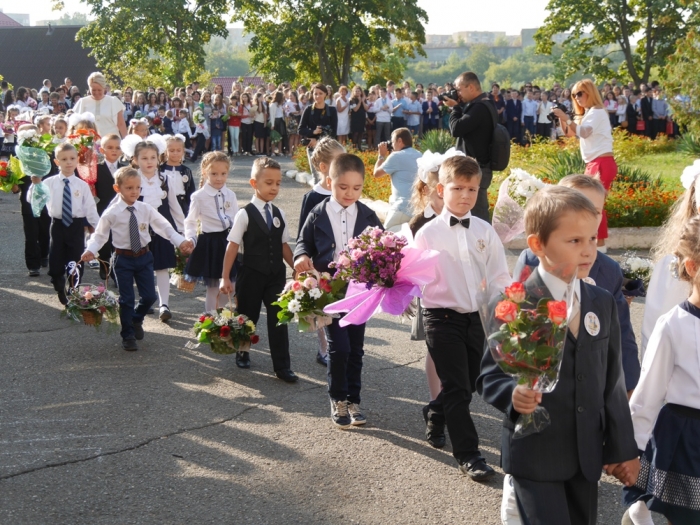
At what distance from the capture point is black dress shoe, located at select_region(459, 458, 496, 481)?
4988 mm

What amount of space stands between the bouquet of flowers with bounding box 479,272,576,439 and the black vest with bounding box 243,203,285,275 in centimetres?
402

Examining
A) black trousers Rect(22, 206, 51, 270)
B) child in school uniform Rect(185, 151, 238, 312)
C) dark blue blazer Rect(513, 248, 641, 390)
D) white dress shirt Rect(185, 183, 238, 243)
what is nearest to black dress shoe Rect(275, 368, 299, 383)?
child in school uniform Rect(185, 151, 238, 312)

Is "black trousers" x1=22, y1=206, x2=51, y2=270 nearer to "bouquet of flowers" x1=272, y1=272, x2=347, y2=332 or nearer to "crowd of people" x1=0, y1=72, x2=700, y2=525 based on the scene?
"crowd of people" x1=0, y1=72, x2=700, y2=525

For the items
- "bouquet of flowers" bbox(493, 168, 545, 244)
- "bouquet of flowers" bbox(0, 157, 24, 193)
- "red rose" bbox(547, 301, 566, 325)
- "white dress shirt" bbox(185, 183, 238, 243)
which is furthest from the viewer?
"bouquet of flowers" bbox(0, 157, 24, 193)

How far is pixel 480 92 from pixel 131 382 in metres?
4.80

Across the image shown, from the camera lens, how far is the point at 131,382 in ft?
22.8

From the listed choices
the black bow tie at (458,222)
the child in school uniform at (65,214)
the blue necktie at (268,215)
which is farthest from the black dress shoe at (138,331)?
the black bow tie at (458,222)

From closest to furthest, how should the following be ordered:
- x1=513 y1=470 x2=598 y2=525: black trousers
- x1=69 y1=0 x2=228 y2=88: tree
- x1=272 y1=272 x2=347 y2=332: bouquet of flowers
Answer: x1=513 y1=470 x2=598 y2=525: black trousers, x1=272 y1=272 x2=347 y2=332: bouquet of flowers, x1=69 y1=0 x2=228 y2=88: tree

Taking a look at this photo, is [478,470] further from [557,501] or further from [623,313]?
[557,501]

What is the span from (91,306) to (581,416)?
17.5ft

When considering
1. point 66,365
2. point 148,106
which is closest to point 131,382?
point 66,365

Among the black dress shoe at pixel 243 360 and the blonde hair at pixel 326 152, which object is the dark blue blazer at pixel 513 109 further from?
the black dress shoe at pixel 243 360

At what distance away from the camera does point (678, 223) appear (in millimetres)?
4348

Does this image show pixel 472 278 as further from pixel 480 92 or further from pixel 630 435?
pixel 480 92
